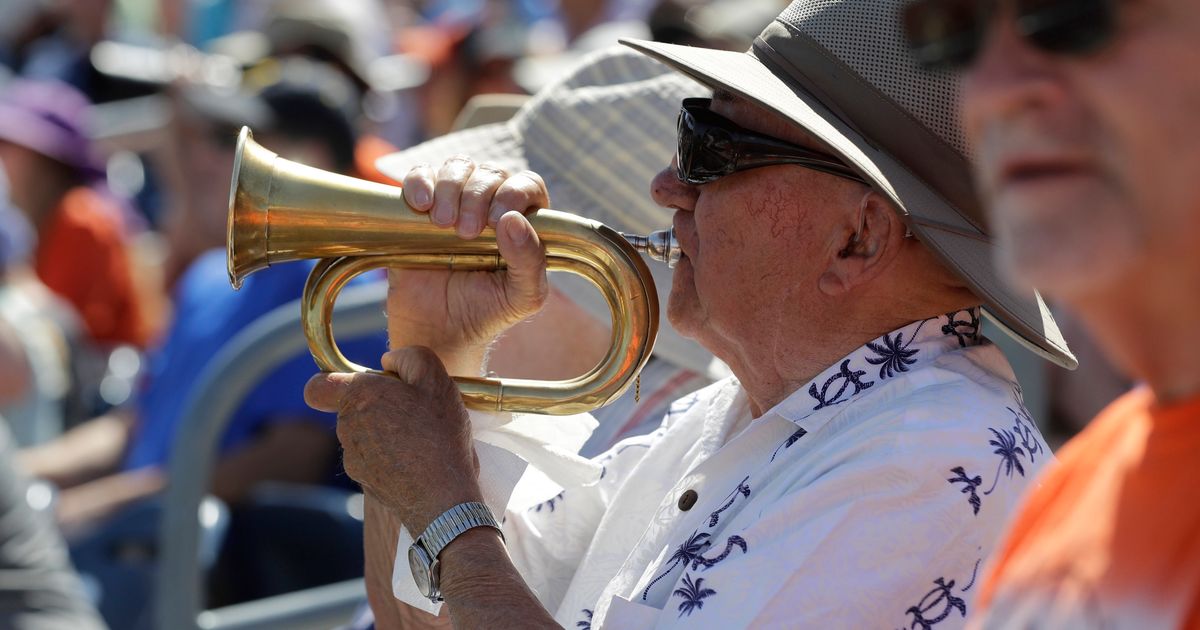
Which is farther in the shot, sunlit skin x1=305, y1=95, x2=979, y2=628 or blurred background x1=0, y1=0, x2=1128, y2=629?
blurred background x1=0, y1=0, x2=1128, y2=629

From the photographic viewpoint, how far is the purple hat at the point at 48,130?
631 cm

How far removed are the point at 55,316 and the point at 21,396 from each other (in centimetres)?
61

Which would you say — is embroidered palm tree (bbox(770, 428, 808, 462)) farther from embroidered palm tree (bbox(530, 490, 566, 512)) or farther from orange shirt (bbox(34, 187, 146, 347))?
orange shirt (bbox(34, 187, 146, 347))

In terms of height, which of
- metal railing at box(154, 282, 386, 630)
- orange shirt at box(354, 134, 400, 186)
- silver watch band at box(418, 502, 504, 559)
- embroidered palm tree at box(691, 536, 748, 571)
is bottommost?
embroidered palm tree at box(691, 536, 748, 571)

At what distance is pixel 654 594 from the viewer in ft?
6.63

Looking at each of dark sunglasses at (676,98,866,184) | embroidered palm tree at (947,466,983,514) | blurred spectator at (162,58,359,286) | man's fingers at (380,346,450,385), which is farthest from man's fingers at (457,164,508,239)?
blurred spectator at (162,58,359,286)

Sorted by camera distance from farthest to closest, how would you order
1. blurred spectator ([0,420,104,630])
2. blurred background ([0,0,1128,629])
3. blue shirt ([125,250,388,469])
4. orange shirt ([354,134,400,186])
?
orange shirt ([354,134,400,186]) → blue shirt ([125,250,388,469]) → blurred background ([0,0,1128,629]) → blurred spectator ([0,420,104,630])

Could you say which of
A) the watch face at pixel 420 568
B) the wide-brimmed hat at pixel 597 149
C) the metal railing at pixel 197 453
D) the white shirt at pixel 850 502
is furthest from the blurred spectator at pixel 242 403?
the white shirt at pixel 850 502

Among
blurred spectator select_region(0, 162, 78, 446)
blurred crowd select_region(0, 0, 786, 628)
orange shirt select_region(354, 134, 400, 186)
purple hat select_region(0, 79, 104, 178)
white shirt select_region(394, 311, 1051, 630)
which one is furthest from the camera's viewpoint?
purple hat select_region(0, 79, 104, 178)

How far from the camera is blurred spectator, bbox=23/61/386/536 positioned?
14.3ft

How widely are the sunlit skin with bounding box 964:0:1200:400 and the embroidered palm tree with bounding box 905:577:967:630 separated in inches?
31.3

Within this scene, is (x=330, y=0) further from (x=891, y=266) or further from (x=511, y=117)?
(x=891, y=266)

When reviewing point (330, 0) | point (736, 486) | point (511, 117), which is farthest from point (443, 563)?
point (330, 0)

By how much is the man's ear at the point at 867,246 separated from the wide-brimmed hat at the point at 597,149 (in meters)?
0.88
